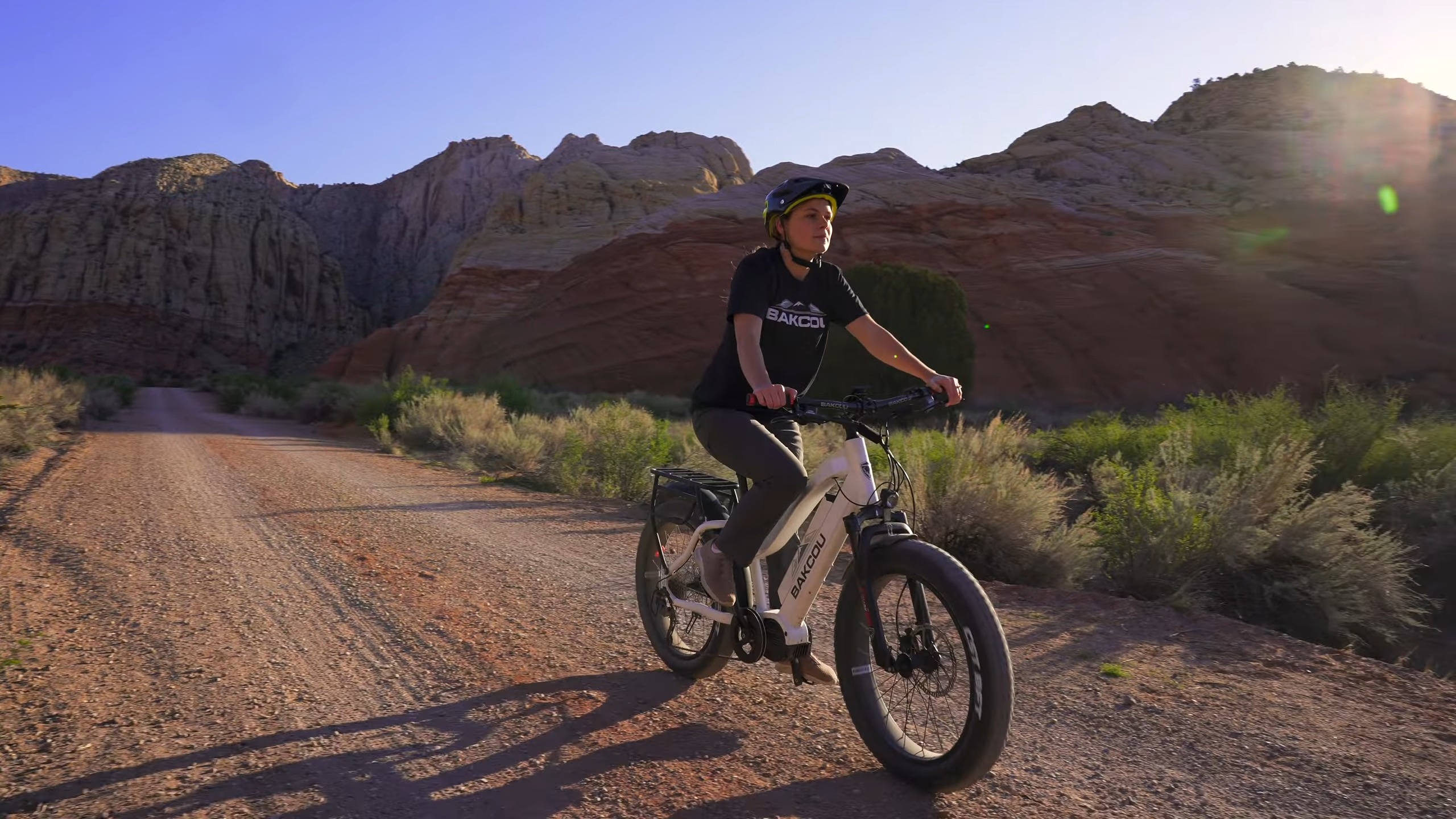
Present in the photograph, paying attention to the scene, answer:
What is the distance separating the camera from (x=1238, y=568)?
21.0 ft

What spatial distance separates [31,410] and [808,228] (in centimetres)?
1575

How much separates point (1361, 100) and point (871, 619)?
70774mm

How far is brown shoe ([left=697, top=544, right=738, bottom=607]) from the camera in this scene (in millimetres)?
3623

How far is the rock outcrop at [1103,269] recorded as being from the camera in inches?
1382

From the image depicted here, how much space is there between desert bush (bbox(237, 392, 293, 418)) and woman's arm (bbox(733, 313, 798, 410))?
2895cm

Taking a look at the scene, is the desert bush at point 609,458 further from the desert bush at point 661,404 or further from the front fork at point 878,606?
the desert bush at point 661,404

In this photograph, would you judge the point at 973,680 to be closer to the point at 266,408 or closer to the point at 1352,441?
the point at 1352,441

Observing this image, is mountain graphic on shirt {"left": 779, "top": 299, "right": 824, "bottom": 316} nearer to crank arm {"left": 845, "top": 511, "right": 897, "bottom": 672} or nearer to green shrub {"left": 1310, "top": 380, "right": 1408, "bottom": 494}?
crank arm {"left": 845, "top": 511, "right": 897, "bottom": 672}

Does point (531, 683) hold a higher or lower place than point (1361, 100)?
lower

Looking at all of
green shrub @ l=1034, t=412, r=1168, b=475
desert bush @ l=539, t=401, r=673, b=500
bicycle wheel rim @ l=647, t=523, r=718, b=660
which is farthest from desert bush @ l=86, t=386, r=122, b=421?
bicycle wheel rim @ l=647, t=523, r=718, b=660

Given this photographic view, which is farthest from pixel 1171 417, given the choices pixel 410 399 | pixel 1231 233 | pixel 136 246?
pixel 136 246

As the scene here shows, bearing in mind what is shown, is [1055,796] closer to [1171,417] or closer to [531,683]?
[531,683]

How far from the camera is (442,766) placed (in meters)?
2.98

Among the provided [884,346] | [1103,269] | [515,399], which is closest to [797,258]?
[884,346]
